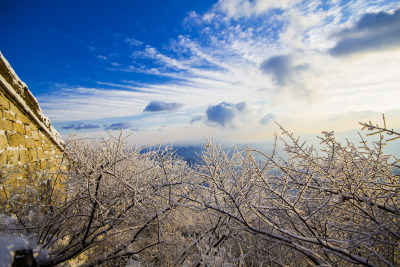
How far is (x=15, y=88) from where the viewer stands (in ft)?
12.7

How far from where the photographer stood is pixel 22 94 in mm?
4070

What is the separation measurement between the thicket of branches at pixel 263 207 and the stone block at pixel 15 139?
1073mm

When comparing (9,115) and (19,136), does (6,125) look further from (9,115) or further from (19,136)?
(19,136)

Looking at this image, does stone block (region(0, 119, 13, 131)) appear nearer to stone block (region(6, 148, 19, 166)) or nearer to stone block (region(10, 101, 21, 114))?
stone block (region(10, 101, 21, 114))

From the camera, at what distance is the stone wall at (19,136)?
11.1 feet

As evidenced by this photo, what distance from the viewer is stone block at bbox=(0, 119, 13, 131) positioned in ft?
11.1

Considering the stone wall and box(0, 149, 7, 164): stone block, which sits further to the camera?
the stone wall

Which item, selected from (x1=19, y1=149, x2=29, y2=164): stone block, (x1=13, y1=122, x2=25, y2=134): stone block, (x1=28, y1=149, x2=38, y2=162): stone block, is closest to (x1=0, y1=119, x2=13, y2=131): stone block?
(x1=13, y1=122, x2=25, y2=134): stone block

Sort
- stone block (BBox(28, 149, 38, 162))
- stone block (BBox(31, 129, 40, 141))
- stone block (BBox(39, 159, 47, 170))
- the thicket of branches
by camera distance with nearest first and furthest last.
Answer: the thicket of branches → stone block (BBox(28, 149, 38, 162)) → stone block (BBox(31, 129, 40, 141)) → stone block (BBox(39, 159, 47, 170))

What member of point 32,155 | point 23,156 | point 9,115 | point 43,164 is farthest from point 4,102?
point 43,164

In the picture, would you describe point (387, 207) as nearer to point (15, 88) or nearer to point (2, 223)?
point (2, 223)

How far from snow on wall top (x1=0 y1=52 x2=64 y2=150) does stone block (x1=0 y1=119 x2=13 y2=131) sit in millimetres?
567

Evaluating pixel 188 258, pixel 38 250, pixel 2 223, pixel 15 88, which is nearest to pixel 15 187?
pixel 2 223

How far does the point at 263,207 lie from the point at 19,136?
4937mm
